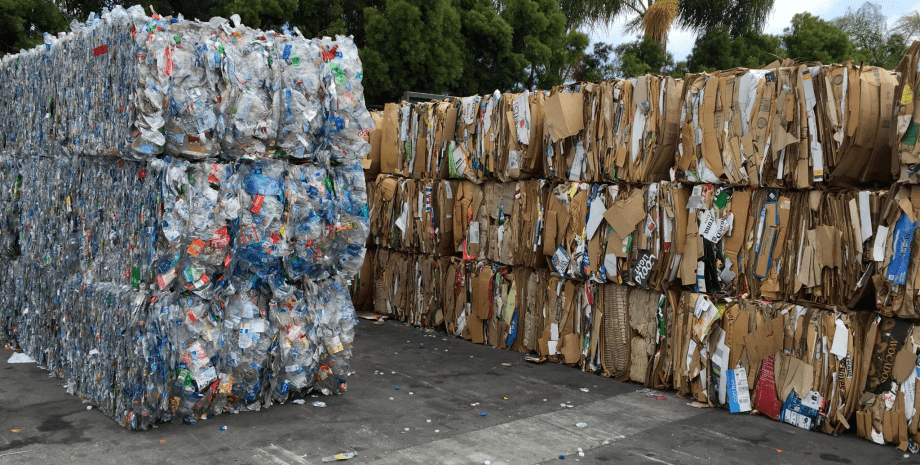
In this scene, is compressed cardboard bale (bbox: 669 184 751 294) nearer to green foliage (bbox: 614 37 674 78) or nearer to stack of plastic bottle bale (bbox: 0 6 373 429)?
stack of plastic bottle bale (bbox: 0 6 373 429)

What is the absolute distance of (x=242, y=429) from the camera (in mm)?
5488

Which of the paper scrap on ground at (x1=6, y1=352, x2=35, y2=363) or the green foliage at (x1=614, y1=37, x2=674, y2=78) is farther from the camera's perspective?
the green foliage at (x1=614, y1=37, x2=674, y2=78)

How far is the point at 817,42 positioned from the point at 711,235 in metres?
22.2

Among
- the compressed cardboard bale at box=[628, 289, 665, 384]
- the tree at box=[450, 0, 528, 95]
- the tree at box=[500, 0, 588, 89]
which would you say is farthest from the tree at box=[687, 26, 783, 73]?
the compressed cardboard bale at box=[628, 289, 665, 384]

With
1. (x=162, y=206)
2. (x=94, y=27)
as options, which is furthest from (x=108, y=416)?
(x=94, y=27)

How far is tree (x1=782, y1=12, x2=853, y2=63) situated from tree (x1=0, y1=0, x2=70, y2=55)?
69.3 ft

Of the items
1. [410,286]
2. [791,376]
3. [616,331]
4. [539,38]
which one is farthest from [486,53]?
[791,376]

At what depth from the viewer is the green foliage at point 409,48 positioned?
19.6 m

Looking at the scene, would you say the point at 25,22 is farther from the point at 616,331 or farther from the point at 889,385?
the point at 889,385

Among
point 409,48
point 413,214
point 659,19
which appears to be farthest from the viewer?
point 659,19

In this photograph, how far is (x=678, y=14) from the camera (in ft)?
89.8

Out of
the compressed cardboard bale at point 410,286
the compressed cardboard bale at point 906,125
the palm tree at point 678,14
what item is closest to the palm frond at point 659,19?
the palm tree at point 678,14

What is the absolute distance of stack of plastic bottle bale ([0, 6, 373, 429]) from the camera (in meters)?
5.29

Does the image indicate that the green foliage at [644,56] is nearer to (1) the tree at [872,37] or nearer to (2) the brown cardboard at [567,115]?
(1) the tree at [872,37]
